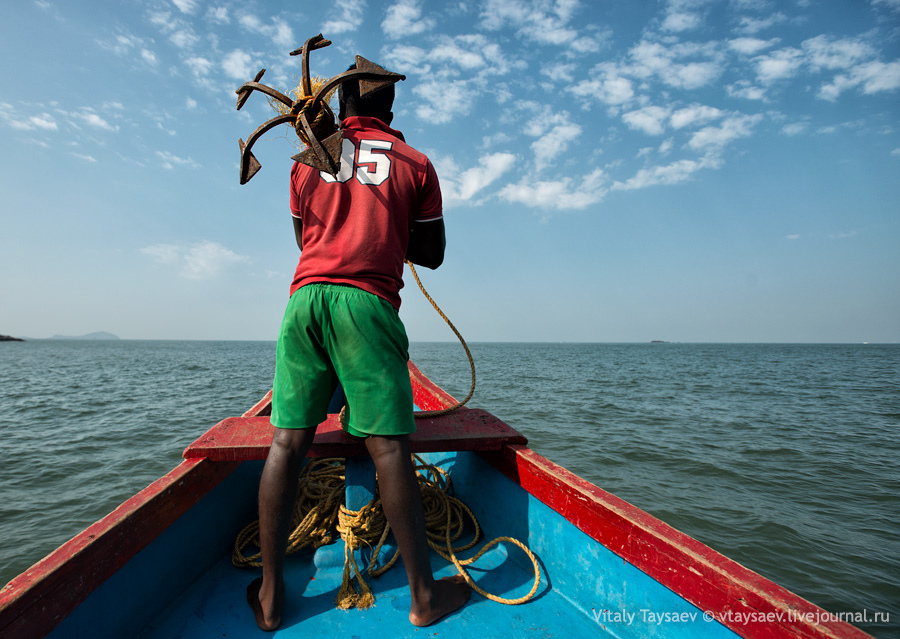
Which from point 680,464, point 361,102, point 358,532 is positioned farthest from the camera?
point 680,464

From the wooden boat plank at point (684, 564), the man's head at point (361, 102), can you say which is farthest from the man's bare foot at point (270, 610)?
the man's head at point (361, 102)

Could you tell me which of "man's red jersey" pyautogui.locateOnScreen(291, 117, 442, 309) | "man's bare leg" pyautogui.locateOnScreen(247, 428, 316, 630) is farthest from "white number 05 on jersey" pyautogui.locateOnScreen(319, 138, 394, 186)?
"man's bare leg" pyautogui.locateOnScreen(247, 428, 316, 630)

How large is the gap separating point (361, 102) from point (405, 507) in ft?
5.02

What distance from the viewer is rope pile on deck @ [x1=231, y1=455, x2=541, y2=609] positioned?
170 centimetres

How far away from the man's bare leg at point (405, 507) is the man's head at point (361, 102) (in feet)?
4.22

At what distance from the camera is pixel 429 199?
1649mm

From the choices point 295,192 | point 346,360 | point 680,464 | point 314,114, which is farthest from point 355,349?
point 680,464

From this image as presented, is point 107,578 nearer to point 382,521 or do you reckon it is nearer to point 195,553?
point 195,553

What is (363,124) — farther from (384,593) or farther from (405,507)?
(384,593)

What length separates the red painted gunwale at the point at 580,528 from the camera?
3.42ft

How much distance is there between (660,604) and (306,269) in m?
1.58

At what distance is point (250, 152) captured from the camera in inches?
58.8

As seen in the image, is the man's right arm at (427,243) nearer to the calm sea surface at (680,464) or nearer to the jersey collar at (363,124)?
the jersey collar at (363,124)

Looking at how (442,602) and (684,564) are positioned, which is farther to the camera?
(442,602)
